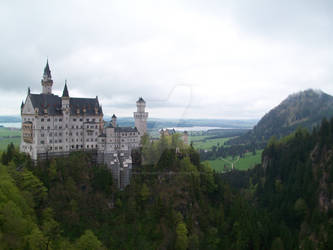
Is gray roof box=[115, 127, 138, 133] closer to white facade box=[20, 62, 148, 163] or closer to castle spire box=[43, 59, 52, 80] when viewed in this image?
white facade box=[20, 62, 148, 163]

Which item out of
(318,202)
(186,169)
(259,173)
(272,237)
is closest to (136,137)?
(186,169)

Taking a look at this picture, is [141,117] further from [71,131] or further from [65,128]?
[65,128]

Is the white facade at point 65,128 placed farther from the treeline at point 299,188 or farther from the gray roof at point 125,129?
the treeline at point 299,188

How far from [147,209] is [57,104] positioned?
37.7 m

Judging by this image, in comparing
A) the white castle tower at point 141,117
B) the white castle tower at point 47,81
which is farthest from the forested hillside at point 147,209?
the white castle tower at point 47,81

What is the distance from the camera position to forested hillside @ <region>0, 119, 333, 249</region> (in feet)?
176

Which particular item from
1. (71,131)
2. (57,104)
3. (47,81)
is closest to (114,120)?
(71,131)

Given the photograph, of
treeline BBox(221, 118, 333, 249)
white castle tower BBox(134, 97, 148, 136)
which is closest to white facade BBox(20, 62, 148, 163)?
white castle tower BBox(134, 97, 148, 136)

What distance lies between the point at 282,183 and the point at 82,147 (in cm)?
8603

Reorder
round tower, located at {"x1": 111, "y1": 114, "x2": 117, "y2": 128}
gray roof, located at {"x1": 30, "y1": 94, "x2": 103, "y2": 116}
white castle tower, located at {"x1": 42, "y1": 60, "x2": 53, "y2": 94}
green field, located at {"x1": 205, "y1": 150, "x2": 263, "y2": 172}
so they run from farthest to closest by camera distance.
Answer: green field, located at {"x1": 205, "y1": 150, "x2": 263, "y2": 172} → round tower, located at {"x1": 111, "y1": 114, "x2": 117, "y2": 128} → white castle tower, located at {"x1": 42, "y1": 60, "x2": 53, "y2": 94} → gray roof, located at {"x1": 30, "y1": 94, "x2": 103, "y2": 116}

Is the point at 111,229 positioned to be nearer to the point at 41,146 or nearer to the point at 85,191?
the point at 85,191

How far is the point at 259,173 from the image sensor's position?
143000mm

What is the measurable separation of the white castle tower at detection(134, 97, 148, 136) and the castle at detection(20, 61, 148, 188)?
3181mm

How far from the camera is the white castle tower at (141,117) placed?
86.1m
